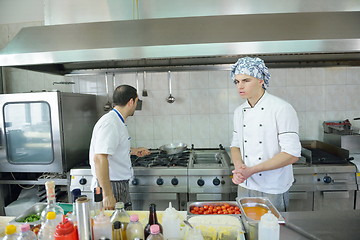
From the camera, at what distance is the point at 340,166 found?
2158 millimetres

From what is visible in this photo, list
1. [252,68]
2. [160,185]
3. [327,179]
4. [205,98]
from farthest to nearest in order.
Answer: [205,98]
[160,185]
[327,179]
[252,68]

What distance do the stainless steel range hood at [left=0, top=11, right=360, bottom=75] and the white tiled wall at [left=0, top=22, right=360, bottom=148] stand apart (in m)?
1.08

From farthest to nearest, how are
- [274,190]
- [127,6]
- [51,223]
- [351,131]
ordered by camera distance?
[351,131] → [127,6] → [274,190] → [51,223]

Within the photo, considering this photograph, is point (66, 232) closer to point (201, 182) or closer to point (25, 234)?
point (25, 234)

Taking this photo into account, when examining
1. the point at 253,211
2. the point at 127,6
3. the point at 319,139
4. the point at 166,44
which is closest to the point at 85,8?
the point at 127,6

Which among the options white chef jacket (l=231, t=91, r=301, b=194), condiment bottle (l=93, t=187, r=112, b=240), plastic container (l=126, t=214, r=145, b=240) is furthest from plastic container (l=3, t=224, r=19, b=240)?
white chef jacket (l=231, t=91, r=301, b=194)

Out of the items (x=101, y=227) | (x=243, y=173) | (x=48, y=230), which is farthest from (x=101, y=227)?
(x=243, y=173)

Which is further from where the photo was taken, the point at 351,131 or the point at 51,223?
the point at 351,131

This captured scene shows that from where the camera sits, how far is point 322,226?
1190 mm

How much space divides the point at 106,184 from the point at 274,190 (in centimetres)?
115

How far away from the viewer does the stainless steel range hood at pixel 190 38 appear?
5.35 ft

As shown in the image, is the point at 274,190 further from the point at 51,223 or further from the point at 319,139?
the point at 319,139

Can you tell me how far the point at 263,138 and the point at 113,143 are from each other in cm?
105

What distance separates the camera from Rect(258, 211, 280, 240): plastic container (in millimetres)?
863
